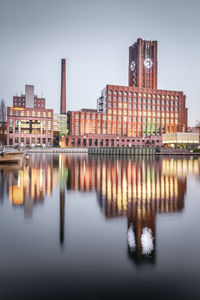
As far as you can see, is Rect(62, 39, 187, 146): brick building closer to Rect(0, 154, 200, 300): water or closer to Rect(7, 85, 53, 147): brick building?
Rect(7, 85, 53, 147): brick building

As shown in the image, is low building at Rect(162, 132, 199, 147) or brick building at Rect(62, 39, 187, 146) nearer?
low building at Rect(162, 132, 199, 147)

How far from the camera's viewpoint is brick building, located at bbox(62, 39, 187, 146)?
116750 millimetres

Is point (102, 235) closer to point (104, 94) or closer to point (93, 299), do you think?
point (93, 299)

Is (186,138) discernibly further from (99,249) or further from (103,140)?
(99,249)

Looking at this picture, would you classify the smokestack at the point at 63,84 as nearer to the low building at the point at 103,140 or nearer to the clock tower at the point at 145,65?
the low building at the point at 103,140

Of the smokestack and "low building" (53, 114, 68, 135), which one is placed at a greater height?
the smokestack

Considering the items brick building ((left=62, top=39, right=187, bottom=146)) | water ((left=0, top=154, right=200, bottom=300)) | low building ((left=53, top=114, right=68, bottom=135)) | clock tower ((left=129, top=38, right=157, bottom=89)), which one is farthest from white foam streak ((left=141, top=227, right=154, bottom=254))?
clock tower ((left=129, top=38, right=157, bottom=89))

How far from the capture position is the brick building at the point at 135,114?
117 m

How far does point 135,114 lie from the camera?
127 meters

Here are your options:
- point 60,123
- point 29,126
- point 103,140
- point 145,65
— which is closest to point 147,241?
point 103,140

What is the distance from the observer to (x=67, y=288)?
114 inches

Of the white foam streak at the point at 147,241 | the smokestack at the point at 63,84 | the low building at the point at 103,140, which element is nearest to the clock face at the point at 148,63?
the low building at the point at 103,140

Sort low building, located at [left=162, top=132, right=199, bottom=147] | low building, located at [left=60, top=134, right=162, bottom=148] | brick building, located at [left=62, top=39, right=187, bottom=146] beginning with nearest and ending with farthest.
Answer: low building, located at [left=162, top=132, right=199, bottom=147], low building, located at [left=60, top=134, right=162, bottom=148], brick building, located at [left=62, top=39, right=187, bottom=146]

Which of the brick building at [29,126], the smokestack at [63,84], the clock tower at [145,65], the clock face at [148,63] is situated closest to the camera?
the brick building at [29,126]
